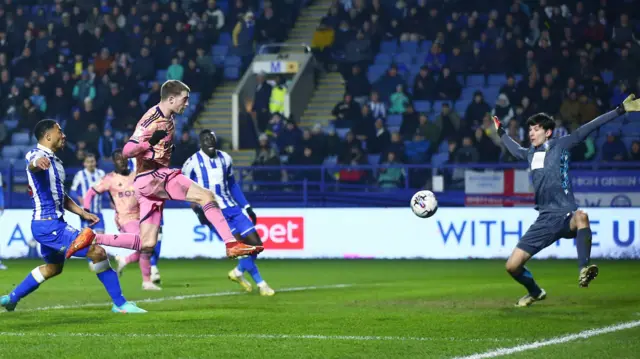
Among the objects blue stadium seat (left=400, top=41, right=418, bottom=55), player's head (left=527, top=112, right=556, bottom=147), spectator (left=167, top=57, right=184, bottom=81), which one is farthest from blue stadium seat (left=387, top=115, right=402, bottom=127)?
player's head (left=527, top=112, right=556, bottom=147)

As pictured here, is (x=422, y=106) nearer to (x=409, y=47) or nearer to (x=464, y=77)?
(x=464, y=77)

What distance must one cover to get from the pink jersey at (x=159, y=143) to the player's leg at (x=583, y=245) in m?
4.02

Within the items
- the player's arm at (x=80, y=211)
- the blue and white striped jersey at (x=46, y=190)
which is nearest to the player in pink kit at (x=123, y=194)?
the player's arm at (x=80, y=211)

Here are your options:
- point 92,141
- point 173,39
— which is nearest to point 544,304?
point 92,141

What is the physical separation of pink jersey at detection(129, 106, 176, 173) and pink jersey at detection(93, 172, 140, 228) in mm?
5342

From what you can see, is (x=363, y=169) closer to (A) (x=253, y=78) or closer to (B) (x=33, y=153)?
(A) (x=253, y=78)

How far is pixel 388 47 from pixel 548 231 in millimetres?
16573

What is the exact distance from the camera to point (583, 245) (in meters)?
10.5

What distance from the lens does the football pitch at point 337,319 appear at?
26.2ft

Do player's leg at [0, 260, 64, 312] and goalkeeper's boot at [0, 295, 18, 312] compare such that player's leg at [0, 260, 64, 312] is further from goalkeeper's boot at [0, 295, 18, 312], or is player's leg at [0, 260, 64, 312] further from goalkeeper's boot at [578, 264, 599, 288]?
goalkeeper's boot at [578, 264, 599, 288]

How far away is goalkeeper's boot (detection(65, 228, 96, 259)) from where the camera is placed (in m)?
9.98

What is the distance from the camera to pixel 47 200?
10.4 m

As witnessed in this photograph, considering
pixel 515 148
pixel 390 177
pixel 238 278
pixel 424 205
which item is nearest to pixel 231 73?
pixel 390 177

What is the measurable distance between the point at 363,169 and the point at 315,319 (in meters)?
12.0
